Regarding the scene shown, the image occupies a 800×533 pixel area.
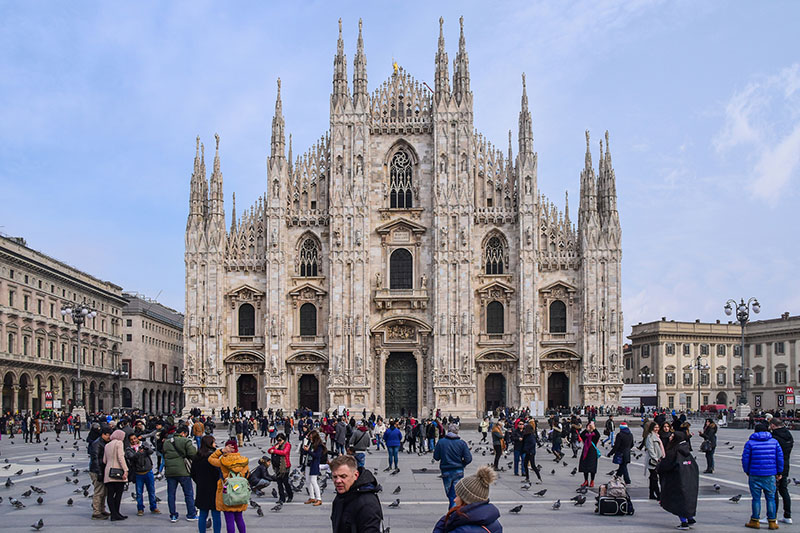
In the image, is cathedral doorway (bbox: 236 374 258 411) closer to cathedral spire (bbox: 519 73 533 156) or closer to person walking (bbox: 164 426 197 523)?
cathedral spire (bbox: 519 73 533 156)

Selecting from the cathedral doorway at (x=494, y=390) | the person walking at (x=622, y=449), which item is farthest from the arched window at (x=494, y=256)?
the person walking at (x=622, y=449)

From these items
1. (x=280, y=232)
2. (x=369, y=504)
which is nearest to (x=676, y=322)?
(x=280, y=232)

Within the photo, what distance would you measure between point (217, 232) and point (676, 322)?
51273 mm

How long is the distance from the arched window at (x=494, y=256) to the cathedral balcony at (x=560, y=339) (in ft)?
16.0

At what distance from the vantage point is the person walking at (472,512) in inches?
261

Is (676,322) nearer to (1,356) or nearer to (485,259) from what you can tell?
(485,259)

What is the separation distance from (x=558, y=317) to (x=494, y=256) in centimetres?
544

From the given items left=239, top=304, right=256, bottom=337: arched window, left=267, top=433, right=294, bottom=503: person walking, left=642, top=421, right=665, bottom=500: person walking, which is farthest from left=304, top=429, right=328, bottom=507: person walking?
left=239, top=304, right=256, bottom=337: arched window

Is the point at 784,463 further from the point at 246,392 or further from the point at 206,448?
the point at 246,392

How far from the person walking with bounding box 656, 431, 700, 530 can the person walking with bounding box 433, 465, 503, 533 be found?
7.69 metres

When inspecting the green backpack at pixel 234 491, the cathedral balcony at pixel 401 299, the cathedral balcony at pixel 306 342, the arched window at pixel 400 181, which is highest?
the arched window at pixel 400 181

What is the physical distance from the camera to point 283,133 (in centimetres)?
5516

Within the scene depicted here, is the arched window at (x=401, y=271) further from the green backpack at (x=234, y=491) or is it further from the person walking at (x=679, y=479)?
the green backpack at (x=234, y=491)

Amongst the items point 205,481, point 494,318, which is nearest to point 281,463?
point 205,481
